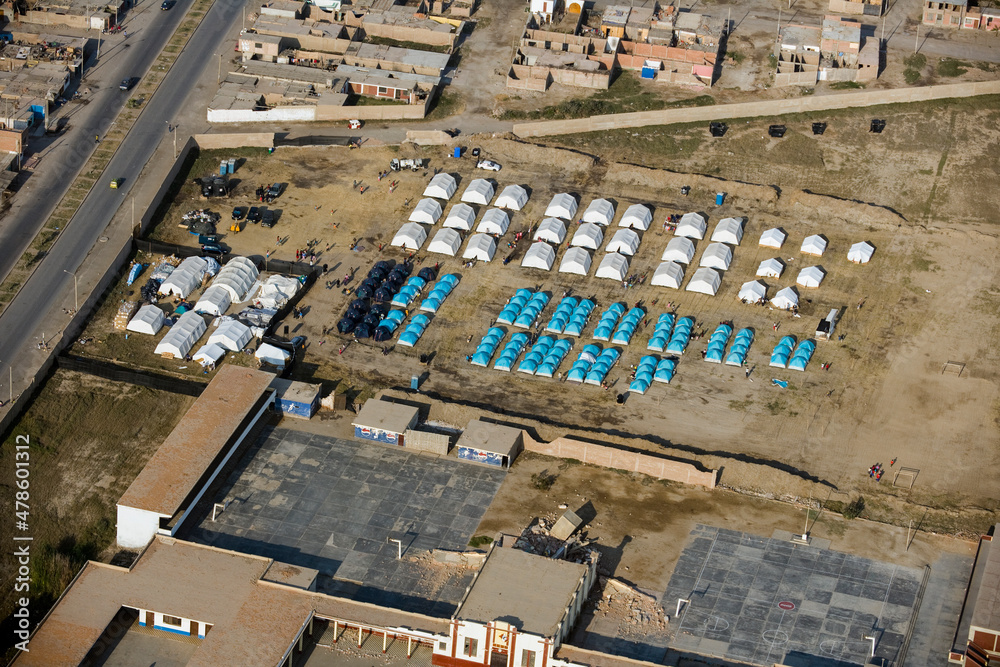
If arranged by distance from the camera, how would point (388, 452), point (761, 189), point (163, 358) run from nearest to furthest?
point (388, 452), point (163, 358), point (761, 189)

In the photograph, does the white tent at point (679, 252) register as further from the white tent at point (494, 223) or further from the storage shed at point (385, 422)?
the storage shed at point (385, 422)

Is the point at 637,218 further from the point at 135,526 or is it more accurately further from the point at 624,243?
the point at 135,526

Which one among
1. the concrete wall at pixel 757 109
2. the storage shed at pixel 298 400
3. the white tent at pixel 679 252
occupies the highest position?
the concrete wall at pixel 757 109

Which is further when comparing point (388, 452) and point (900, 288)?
point (900, 288)

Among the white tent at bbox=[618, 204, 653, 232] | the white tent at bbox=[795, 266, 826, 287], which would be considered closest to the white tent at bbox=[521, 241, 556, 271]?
the white tent at bbox=[618, 204, 653, 232]

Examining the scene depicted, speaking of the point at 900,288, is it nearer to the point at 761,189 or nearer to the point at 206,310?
the point at 761,189

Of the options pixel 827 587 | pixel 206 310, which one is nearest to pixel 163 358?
pixel 206 310

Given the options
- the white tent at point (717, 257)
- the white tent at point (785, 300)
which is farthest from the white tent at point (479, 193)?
the white tent at point (785, 300)
